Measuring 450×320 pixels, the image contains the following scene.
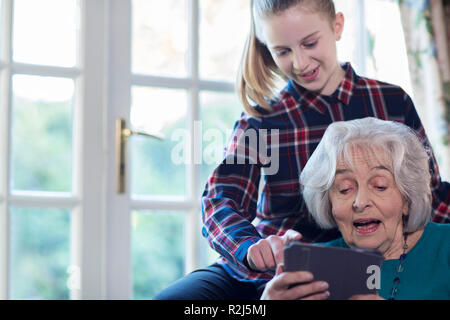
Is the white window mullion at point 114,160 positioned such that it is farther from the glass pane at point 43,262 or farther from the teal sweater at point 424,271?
the glass pane at point 43,262

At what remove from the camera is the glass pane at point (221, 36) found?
80.7 inches

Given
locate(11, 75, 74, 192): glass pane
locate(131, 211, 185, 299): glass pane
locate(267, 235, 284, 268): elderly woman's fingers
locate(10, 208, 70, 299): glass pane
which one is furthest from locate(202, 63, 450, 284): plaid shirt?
locate(131, 211, 185, 299): glass pane

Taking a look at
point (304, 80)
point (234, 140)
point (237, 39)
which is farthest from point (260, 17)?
point (237, 39)

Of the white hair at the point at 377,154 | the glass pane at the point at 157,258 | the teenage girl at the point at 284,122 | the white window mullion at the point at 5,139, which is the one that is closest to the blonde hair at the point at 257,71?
the teenage girl at the point at 284,122

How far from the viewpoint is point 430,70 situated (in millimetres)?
2025

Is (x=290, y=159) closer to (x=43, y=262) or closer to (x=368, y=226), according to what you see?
(x=368, y=226)

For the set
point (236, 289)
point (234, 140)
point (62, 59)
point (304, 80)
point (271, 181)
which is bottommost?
point (236, 289)

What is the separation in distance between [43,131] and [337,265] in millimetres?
2997

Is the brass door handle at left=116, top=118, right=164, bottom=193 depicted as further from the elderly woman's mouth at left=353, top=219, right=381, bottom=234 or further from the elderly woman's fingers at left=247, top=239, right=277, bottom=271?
the elderly woman's mouth at left=353, top=219, right=381, bottom=234

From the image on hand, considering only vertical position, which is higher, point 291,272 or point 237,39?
point 237,39

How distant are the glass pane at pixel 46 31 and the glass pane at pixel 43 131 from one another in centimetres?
7

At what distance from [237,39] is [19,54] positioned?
0.71 meters

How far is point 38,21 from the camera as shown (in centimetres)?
193
